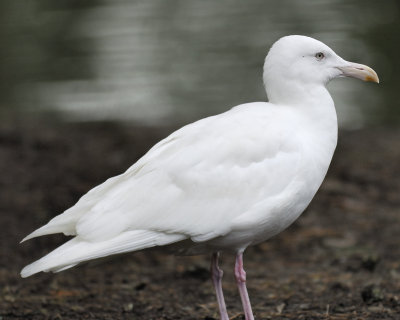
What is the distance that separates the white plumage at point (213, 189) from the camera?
5387 mm

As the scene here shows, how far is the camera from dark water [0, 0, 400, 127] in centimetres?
1303

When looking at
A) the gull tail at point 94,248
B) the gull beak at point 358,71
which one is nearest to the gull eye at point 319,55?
the gull beak at point 358,71

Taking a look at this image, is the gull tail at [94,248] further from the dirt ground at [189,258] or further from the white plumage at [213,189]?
the dirt ground at [189,258]

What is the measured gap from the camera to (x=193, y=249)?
5.68 m

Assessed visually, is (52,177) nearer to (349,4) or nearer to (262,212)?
(262,212)

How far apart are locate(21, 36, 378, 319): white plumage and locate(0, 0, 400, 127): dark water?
644 cm

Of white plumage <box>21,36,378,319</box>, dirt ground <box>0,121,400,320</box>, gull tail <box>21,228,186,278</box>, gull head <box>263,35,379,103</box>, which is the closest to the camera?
gull tail <box>21,228,186,278</box>

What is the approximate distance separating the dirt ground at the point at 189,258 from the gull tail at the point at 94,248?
0.32 m

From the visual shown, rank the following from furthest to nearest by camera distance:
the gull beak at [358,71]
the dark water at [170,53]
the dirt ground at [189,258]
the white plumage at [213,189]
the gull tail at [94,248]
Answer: the dark water at [170,53], the dirt ground at [189,258], the gull beak at [358,71], the white plumage at [213,189], the gull tail at [94,248]

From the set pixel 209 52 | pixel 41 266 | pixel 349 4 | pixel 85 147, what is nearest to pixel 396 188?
pixel 85 147

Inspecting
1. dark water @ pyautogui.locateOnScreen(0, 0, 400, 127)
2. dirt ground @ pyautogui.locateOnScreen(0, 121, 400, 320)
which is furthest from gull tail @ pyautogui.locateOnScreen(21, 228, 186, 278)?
dark water @ pyautogui.locateOnScreen(0, 0, 400, 127)

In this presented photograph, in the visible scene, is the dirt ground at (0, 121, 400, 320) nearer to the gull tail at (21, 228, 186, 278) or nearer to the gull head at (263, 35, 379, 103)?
the gull tail at (21, 228, 186, 278)

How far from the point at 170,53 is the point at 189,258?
7611mm

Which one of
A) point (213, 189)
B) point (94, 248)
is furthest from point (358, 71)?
point (94, 248)
